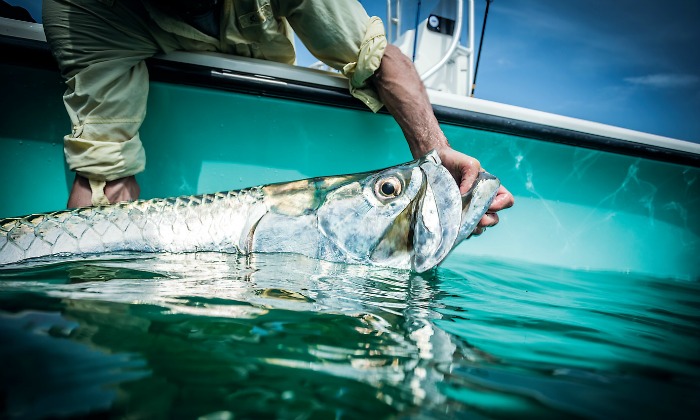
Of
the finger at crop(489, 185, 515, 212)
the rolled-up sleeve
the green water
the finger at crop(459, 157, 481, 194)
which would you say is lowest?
the green water

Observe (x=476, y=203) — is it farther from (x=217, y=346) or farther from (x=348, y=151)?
(x=348, y=151)

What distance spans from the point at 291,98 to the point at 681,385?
2247 millimetres

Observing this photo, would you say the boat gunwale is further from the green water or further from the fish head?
the green water

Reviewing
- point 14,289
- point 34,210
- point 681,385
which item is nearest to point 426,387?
point 681,385

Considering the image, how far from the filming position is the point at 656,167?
302 centimetres

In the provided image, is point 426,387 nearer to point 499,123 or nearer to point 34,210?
point 499,123

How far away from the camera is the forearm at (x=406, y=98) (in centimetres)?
204

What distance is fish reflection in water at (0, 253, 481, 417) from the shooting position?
0.53 metres

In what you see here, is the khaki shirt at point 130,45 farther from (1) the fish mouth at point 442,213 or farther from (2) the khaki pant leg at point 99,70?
(1) the fish mouth at point 442,213

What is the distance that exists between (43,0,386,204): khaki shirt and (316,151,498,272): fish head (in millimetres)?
946

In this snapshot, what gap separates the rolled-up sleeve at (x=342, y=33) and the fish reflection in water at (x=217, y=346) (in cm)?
151

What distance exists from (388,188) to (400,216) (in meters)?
0.13

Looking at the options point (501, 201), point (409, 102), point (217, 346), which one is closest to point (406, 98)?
point (409, 102)

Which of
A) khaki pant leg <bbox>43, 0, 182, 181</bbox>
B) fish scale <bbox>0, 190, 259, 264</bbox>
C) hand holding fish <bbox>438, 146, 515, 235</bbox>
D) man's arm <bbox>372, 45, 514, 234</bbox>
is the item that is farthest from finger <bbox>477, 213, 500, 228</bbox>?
khaki pant leg <bbox>43, 0, 182, 181</bbox>
